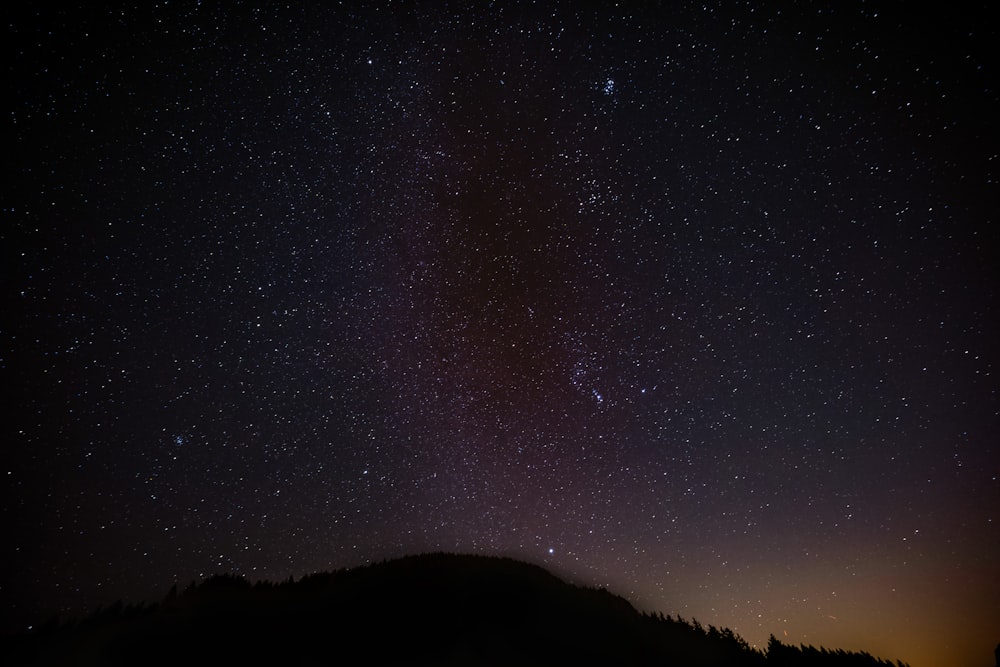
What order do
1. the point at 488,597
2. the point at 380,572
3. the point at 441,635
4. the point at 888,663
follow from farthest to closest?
the point at 380,572 → the point at 488,597 → the point at 441,635 → the point at 888,663

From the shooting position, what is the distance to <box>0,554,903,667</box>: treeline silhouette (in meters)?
22.1

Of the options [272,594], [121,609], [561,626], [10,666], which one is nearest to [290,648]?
[272,594]

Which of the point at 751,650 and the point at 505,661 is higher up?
the point at 751,650

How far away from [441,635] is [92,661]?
59.2ft

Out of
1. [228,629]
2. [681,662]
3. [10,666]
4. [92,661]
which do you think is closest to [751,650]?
[681,662]

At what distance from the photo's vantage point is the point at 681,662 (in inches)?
984

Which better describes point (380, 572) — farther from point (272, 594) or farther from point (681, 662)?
point (681, 662)

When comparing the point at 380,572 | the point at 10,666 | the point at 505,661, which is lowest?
the point at 10,666

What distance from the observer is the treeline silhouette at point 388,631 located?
2206cm

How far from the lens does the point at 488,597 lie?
115 feet

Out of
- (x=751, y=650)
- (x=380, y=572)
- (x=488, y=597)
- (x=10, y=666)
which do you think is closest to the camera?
(x=10, y=666)

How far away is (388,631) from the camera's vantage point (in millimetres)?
29453

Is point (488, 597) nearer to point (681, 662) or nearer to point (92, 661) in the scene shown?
point (681, 662)

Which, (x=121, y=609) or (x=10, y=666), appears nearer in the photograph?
(x=10, y=666)
